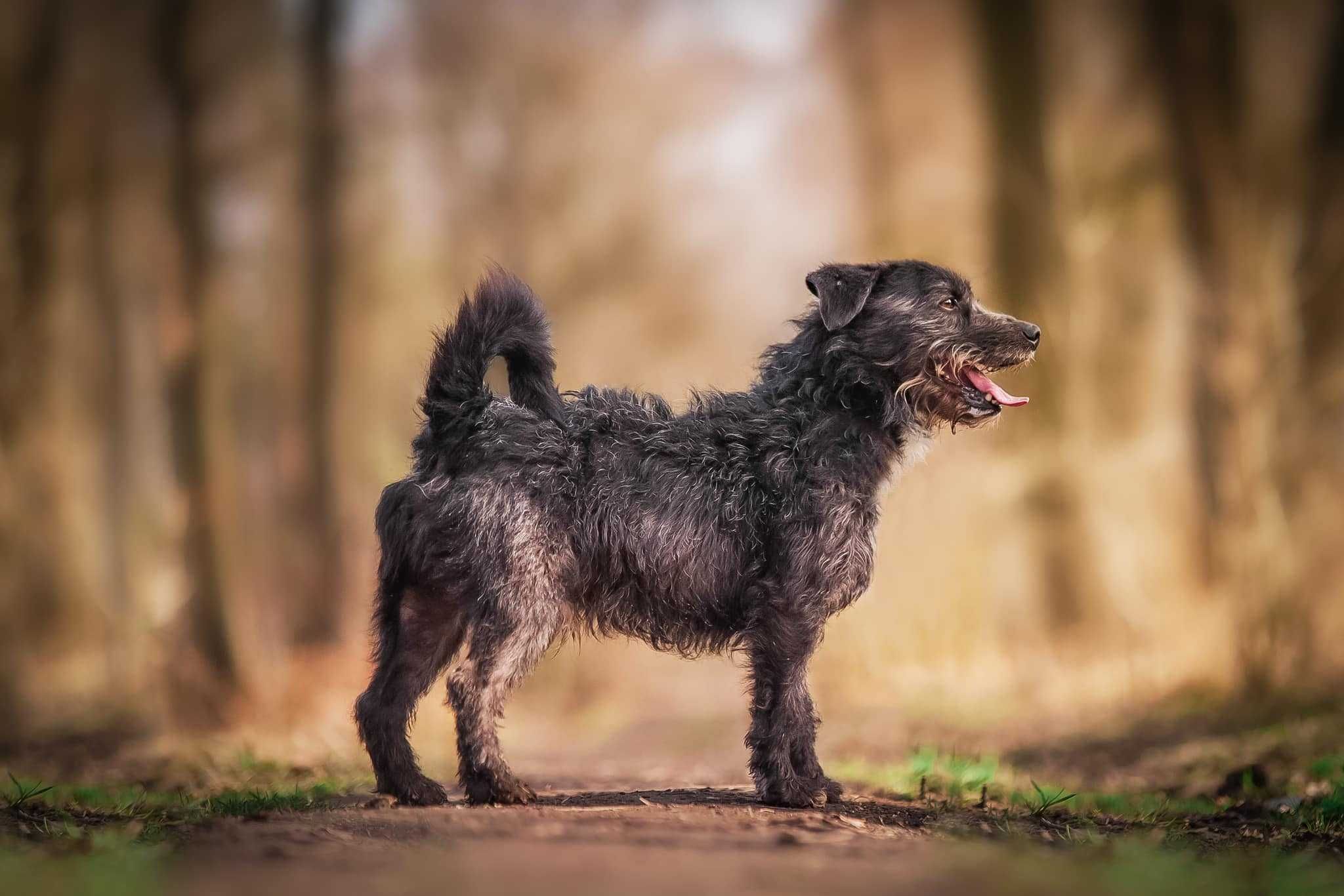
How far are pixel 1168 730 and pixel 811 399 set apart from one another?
23.0 ft

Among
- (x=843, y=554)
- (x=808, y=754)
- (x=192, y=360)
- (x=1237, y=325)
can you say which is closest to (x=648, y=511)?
(x=843, y=554)

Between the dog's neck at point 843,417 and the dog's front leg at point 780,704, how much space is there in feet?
2.95

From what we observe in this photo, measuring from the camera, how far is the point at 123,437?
909 inches

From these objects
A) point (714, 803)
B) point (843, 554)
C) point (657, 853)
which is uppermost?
point (843, 554)

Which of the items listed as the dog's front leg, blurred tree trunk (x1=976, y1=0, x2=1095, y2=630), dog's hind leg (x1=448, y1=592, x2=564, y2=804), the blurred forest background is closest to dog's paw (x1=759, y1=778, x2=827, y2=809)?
the dog's front leg

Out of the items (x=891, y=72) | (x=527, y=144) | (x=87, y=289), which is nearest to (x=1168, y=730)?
(x=891, y=72)

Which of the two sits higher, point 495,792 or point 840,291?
Result: point 840,291

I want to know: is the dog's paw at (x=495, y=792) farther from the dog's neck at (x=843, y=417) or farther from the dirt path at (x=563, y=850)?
the dog's neck at (x=843, y=417)

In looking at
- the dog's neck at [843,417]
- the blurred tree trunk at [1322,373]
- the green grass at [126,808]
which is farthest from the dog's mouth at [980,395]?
the blurred tree trunk at [1322,373]

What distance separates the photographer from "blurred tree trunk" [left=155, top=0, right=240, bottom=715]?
1493 centimetres

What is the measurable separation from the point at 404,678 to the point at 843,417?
8.92ft

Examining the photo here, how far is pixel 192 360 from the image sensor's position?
50.5 feet

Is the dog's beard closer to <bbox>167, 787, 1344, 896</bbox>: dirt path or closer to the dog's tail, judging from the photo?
the dog's tail

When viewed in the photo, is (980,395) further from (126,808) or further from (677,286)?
(677,286)
